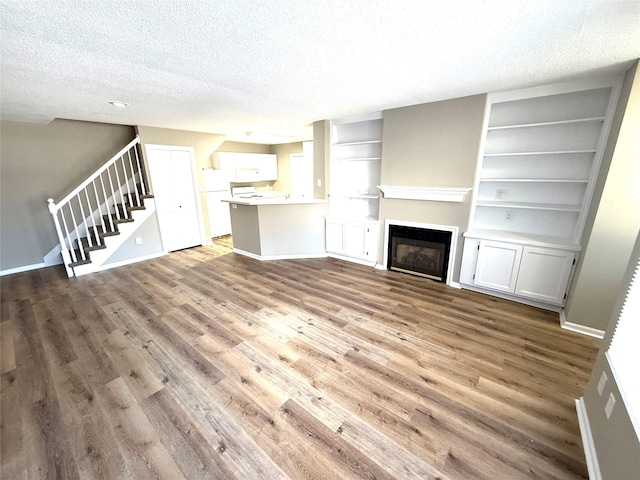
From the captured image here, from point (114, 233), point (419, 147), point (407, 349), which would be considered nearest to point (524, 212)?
point (419, 147)

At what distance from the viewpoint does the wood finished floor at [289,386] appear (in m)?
1.44

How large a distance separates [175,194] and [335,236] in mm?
3473

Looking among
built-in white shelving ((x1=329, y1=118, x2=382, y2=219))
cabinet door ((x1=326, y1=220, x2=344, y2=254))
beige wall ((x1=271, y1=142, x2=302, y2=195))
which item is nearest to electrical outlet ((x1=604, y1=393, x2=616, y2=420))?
built-in white shelving ((x1=329, y1=118, x2=382, y2=219))

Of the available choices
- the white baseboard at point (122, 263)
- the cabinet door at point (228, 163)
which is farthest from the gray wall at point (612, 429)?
the cabinet door at point (228, 163)

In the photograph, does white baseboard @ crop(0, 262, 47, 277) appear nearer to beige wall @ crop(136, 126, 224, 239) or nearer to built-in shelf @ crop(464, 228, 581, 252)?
beige wall @ crop(136, 126, 224, 239)

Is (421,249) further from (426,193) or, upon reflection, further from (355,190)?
(355,190)

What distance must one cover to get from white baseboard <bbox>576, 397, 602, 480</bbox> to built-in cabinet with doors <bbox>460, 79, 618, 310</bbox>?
61.1 inches

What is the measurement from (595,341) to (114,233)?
22.3 feet

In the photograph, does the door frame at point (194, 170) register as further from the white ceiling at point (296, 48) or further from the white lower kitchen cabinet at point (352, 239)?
the white lower kitchen cabinet at point (352, 239)

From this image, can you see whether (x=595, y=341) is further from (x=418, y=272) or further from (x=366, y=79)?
(x=366, y=79)

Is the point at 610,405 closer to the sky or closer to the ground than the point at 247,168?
closer to the ground

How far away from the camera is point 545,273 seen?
283 cm

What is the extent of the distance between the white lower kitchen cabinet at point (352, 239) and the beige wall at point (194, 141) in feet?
9.90

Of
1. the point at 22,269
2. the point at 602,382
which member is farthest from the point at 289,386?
the point at 22,269
